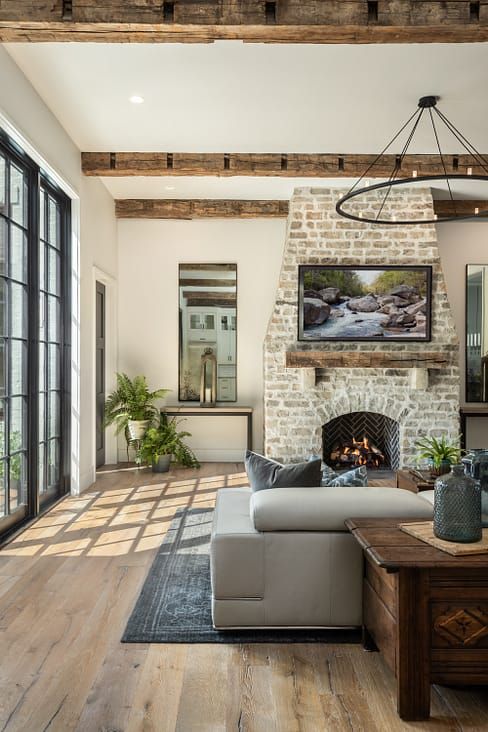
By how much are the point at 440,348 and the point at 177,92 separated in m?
4.06

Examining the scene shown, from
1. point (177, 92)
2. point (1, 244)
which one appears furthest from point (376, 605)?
point (177, 92)

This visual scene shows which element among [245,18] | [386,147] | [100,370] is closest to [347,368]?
[386,147]

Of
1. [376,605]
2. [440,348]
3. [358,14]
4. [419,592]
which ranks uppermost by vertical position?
[358,14]

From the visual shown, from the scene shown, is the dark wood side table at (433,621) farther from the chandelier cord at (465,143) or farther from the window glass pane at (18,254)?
the chandelier cord at (465,143)

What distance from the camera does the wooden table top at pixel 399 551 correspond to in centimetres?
218

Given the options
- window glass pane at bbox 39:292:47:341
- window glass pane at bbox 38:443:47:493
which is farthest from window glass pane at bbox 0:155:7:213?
window glass pane at bbox 38:443:47:493

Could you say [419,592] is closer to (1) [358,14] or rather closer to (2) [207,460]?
(1) [358,14]

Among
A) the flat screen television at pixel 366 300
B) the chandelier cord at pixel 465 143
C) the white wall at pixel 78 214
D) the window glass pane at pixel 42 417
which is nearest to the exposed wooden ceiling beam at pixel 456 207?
the flat screen television at pixel 366 300

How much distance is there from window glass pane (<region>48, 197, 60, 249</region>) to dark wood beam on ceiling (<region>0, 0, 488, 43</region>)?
2192mm

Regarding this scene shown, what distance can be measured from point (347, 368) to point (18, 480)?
3.80 m

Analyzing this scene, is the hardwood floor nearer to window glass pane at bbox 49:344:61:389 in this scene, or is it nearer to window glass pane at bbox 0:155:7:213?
window glass pane at bbox 49:344:61:389

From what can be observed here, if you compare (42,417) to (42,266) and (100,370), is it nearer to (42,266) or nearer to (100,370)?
(42,266)

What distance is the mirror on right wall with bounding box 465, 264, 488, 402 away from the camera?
26.1 feet

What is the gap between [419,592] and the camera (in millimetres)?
2221
